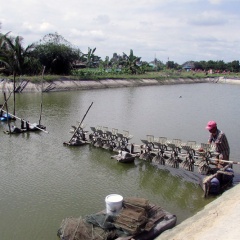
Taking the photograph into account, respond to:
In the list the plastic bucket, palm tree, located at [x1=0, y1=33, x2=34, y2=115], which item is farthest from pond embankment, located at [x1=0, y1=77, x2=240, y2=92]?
the plastic bucket

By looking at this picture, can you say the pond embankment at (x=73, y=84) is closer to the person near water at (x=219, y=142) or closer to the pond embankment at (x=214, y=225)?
the person near water at (x=219, y=142)

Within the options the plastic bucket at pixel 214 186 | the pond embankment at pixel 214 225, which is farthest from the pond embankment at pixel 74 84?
the pond embankment at pixel 214 225

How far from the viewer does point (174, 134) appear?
23.5 metres

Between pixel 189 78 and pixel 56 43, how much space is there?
1588 inches

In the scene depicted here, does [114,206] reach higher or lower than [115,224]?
higher

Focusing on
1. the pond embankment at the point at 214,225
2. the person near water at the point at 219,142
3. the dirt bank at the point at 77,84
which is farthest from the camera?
the dirt bank at the point at 77,84

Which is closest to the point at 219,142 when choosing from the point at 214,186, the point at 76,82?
the point at 214,186

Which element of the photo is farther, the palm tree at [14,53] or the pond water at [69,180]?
the palm tree at [14,53]

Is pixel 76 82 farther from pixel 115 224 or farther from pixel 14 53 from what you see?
pixel 115 224

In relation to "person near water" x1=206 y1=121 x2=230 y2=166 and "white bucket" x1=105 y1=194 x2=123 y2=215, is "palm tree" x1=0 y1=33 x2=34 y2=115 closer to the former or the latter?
"person near water" x1=206 y1=121 x2=230 y2=166

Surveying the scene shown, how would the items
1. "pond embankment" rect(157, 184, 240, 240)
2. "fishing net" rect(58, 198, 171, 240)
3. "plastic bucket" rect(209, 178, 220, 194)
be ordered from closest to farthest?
1. "pond embankment" rect(157, 184, 240, 240)
2. "fishing net" rect(58, 198, 171, 240)
3. "plastic bucket" rect(209, 178, 220, 194)

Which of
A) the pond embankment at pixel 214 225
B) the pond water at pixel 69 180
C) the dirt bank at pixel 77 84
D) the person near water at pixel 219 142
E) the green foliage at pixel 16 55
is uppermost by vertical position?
the green foliage at pixel 16 55

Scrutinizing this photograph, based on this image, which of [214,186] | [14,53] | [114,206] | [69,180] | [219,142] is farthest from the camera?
[14,53]

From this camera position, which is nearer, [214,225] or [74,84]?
[214,225]
